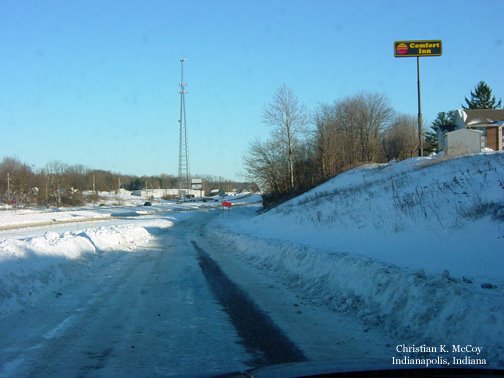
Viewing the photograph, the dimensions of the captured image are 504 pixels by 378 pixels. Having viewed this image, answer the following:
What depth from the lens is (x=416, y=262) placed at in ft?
33.6

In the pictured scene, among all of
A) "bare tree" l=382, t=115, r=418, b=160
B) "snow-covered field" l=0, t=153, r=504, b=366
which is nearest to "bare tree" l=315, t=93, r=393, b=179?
"bare tree" l=382, t=115, r=418, b=160

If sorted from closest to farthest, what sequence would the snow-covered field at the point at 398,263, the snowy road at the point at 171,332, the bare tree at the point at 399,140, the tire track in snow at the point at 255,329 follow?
the snowy road at the point at 171,332
the tire track in snow at the point at 255,329
the snow-covered field at the point at 398,263
the bare tree at the point at 399,140

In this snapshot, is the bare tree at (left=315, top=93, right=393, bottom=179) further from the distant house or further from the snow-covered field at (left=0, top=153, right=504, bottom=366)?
the snow-covered field at (left=0, top=153, right=504, bottom=366)

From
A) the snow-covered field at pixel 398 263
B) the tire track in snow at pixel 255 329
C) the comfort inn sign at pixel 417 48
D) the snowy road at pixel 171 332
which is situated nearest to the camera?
the snowy road at pixel 171 332

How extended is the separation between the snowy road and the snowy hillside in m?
0.72

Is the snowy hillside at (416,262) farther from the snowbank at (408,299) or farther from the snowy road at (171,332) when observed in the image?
the snowy road at (171,332)

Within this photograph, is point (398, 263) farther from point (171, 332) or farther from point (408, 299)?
point (171, 332)

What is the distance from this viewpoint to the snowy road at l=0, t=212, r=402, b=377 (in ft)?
19.8

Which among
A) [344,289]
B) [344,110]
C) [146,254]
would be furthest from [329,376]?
[344,110]

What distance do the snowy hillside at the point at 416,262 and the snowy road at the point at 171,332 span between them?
2.37ft

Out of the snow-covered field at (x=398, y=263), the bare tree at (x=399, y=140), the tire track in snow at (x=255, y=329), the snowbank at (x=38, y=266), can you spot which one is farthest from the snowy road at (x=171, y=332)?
the bare tree at (x=399, y=140)

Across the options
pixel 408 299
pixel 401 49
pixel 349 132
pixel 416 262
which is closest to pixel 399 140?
pixel 349 132

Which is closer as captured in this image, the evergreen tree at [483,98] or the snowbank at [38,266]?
the snowbank at [38,266]

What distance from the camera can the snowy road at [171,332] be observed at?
604 cm
